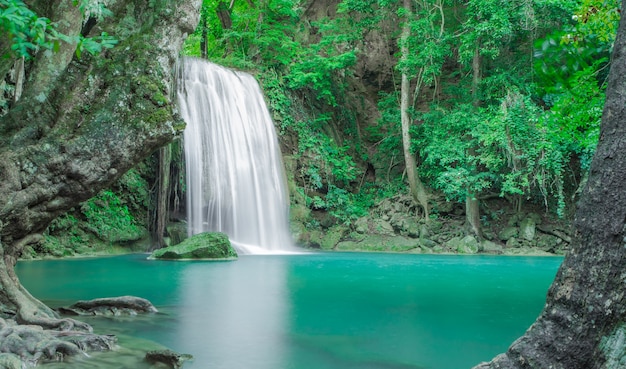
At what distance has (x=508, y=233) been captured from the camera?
18.9 metres

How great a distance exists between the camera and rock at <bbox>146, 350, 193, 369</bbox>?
153 inches

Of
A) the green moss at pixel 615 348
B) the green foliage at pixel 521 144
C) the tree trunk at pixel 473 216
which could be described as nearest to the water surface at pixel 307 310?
the green moss at pixel 615 348

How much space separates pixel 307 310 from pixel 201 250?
7489 mm

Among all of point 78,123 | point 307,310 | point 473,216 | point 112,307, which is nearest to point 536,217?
point 473,216

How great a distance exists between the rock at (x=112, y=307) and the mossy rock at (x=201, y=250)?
744 cm

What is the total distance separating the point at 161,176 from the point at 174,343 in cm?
1251

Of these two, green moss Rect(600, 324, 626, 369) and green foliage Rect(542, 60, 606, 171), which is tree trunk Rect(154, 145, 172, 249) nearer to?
green foliage Rect(542, 60, 606, 171)

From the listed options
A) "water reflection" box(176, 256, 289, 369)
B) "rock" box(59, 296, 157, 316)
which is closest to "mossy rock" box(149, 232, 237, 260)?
"water reflection" box(176, 256, 289, 369)

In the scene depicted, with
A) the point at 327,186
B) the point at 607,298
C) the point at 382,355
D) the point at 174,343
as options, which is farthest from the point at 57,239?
the point at 607,298

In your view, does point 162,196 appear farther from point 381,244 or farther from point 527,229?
point 527,229

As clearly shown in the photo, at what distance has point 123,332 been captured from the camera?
5043 mm

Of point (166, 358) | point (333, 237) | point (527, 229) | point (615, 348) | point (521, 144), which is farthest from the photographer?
point (333, 237)

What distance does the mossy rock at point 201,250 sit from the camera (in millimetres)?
13531

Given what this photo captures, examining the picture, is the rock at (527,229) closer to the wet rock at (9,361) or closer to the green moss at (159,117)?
the green moss at (159,117)
